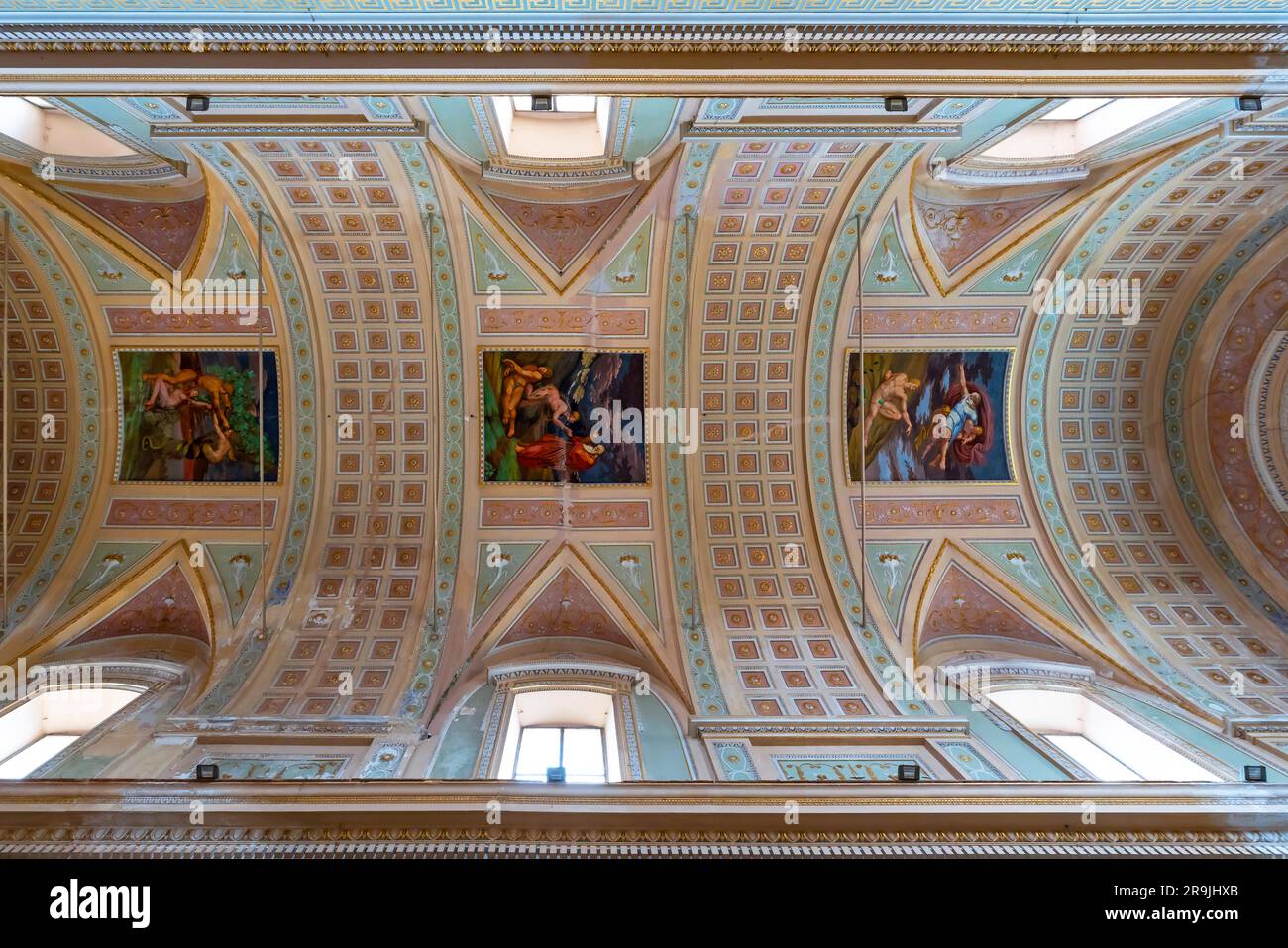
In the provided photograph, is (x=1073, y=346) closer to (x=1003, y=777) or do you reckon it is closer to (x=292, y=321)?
(x=1003, y=777)

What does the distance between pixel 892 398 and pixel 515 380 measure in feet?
22.1

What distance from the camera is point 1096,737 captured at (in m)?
11.2

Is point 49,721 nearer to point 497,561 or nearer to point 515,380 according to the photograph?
point 497,561

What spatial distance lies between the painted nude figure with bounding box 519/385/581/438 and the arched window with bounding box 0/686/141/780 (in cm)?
753

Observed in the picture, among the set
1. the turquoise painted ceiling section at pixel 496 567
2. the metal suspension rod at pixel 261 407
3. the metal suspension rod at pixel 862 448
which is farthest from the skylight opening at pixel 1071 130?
the metal suspension rod at pixel 261 407

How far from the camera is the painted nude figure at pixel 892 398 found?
44.0 feet

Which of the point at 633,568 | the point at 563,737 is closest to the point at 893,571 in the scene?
the point at 633,568

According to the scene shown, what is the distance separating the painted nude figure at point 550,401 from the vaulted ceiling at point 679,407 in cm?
31

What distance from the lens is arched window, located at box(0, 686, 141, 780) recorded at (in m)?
10.0

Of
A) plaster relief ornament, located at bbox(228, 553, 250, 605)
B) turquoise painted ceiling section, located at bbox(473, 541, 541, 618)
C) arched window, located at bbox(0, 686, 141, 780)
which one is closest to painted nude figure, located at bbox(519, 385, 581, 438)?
turquoise painted ceiling section, located at bbox(473, 541, 541, 618)

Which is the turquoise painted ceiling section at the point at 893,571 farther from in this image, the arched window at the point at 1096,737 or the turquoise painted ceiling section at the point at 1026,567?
the arched window at the point at 1096,737

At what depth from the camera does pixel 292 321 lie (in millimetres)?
12711
